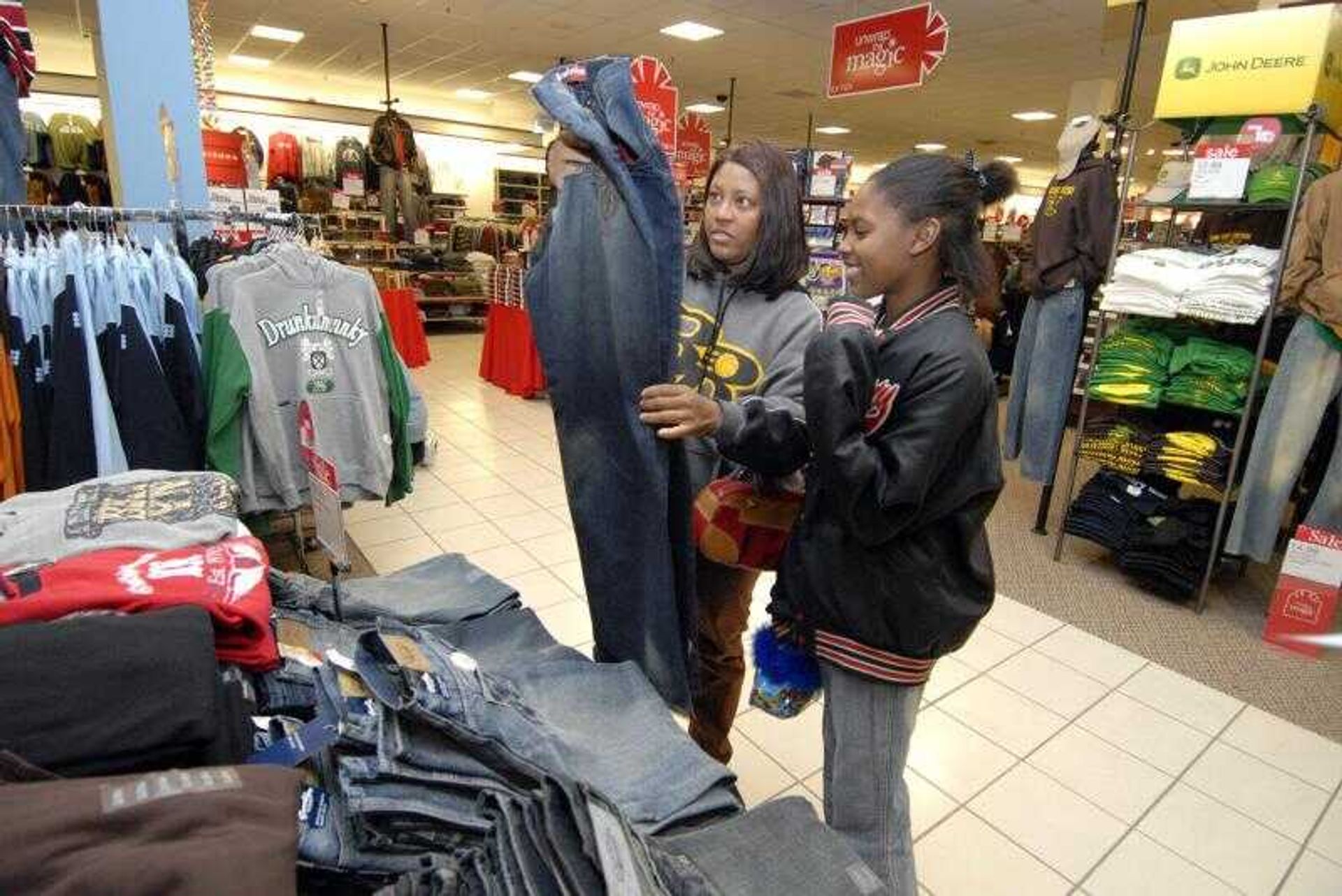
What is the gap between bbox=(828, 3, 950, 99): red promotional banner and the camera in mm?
5473

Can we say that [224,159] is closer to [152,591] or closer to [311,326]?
[311,326]

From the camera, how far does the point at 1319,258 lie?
294 cm

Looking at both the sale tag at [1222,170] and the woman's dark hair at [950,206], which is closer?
the woman's dark hair at [950,206]

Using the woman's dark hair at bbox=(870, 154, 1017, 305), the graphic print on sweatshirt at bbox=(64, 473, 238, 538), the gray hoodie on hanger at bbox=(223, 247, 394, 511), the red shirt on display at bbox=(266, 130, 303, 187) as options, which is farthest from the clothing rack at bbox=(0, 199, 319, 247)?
the red shirt on display at bbox=(266, 130, 303, 187)

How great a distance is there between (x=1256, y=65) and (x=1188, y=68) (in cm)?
25

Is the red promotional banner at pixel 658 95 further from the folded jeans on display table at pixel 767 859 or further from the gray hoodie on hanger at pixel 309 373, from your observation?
the folded jeans on display table at pixel 767 859

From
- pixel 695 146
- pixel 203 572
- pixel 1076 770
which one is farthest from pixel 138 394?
pixel 695 146

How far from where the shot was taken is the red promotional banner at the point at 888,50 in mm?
5473

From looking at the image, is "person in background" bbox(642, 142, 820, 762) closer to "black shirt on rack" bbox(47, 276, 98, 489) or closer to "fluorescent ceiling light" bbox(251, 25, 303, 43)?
"black shirt on rack" bbox(47, 276, 98, 489)

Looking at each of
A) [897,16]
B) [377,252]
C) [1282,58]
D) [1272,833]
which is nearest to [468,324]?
[377,252]

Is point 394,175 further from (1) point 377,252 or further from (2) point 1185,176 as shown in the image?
(2) point 1185,176

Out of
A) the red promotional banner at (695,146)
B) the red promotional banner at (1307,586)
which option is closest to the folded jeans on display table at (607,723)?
the red promotional banner at (1307,586)

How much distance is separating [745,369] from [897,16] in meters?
5.31

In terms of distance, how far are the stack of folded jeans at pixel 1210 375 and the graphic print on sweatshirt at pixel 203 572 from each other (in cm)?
369
